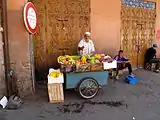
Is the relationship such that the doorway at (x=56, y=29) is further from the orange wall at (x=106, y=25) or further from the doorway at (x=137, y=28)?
the doorway at (x=137, y=28)

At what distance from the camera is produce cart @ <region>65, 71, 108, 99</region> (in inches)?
247

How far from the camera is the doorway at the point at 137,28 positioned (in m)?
10.2

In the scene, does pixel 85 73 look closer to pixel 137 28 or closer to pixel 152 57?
pixel 137 28

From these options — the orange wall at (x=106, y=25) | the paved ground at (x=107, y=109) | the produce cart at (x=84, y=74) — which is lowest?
the paved ground at (x=107, y=109)

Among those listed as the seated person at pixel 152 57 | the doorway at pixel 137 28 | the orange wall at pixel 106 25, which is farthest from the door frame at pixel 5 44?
the seated person at pixel 152 57

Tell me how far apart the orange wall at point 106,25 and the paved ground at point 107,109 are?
2299 millimetres

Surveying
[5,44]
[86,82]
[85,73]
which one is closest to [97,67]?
[85,73]

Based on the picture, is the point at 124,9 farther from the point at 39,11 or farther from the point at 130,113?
the point at 130,113

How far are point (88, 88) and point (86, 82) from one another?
0.63 ft

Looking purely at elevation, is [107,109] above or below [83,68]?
below

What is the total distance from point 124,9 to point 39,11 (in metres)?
3.96

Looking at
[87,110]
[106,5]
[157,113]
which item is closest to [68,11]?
[106,5]

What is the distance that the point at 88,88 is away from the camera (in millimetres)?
6516

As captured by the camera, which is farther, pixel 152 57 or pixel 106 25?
pixel 152 57
